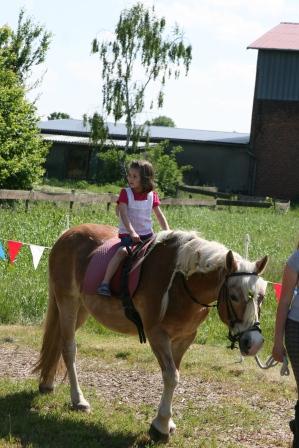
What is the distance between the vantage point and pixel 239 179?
165 feet

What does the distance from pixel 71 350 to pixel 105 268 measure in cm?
95

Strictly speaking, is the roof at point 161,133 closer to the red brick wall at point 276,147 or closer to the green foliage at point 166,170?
the red brick wall at point 276,147

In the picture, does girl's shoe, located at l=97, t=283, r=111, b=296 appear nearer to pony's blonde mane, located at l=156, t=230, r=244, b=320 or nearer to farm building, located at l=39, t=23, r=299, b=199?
pony's blonde mane, located at l=156, t=230, r=244, b=320

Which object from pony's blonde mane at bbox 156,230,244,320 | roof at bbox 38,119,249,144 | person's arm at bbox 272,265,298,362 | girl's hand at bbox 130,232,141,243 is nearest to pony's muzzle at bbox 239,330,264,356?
person's arm at bbox 272,265,298,362

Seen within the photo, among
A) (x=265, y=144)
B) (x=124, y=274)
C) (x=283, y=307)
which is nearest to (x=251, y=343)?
(x=283, y=307)

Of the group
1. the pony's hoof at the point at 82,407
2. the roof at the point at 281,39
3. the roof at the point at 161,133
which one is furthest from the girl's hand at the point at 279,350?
the roof at the point at 161,133

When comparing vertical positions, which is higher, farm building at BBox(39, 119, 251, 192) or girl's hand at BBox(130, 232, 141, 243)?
girl's hand at BBox(130, 232, 141, 243)

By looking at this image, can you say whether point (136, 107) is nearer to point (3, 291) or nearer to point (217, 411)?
point (3, 291)

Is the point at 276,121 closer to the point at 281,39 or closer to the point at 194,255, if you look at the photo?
the point at 281,39

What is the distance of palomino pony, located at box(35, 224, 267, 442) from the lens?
6102 millimetres

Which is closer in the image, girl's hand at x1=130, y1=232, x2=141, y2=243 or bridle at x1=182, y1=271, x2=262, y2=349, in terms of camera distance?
bridle at x1=182, y1=271, x2=262, y2=349

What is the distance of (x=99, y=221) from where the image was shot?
869 inches

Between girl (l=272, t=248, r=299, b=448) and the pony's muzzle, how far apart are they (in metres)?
0.40

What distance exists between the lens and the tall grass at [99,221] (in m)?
11.7
